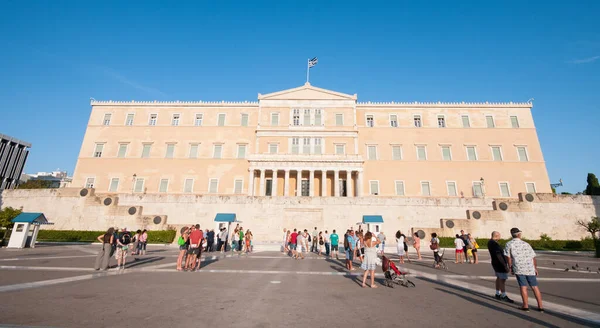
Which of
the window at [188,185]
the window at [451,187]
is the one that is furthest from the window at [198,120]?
the window at [451,187]

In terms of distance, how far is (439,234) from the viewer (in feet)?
77.2

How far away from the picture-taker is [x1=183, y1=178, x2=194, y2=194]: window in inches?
1451

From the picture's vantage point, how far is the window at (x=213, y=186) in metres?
36.8

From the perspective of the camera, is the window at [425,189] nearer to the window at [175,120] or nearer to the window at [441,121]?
the window at [441,121]

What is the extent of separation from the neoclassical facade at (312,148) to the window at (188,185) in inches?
5.4

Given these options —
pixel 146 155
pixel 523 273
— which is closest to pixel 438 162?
pixel 523 273

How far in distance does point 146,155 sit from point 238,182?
14032 mm

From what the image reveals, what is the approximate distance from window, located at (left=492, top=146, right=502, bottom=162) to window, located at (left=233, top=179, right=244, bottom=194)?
34.4 m

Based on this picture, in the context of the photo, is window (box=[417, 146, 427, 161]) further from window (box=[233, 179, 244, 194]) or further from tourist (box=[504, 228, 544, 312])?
tourist (box=[504, 228, 544, 312])

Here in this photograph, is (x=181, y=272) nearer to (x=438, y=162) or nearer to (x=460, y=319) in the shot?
(x=460, y=319)

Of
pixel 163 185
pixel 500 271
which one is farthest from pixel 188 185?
pixel 500 271

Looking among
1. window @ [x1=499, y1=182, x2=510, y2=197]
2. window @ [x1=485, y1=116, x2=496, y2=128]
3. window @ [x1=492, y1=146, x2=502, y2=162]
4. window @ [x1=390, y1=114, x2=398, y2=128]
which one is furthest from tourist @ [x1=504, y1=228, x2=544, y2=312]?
window @ [x1=485, y1=116, x2=496, y2=128]

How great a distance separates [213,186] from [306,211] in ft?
52.8

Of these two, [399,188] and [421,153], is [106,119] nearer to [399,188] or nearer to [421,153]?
[399,188]
